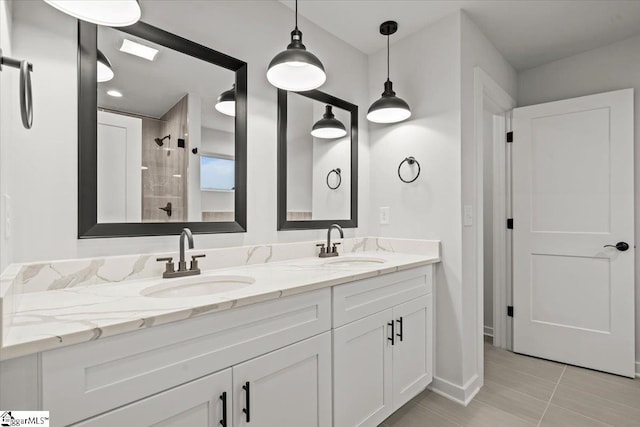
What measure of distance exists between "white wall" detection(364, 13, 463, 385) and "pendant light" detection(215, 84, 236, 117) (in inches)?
47.0

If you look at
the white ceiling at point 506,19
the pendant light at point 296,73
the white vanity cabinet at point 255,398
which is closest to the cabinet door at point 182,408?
the white vanity cabinet at point 255,398

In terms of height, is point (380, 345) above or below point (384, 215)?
below

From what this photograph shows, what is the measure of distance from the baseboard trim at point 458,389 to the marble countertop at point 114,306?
1.14 meters

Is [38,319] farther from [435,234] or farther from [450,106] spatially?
[450,106]

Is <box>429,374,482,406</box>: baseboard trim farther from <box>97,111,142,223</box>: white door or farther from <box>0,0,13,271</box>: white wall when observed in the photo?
<box>0,0,13,271</box>: white wall

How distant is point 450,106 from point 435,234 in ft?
2.73

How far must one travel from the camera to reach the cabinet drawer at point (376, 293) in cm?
143

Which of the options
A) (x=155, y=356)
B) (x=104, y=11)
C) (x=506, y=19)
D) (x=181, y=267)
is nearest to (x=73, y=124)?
(x=104, y=11)

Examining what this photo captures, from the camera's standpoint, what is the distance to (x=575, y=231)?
250 cm

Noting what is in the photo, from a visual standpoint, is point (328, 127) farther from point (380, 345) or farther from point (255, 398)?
point (255, 398)

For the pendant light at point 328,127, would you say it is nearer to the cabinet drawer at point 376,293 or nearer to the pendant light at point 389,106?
the pendant light at point 389,106

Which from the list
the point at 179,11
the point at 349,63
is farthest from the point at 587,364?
the point at 179,11

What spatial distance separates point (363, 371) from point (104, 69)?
173 cm

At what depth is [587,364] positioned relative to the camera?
A: 2420 mm
